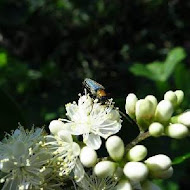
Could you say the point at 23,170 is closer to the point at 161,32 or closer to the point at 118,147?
the point at 118,147

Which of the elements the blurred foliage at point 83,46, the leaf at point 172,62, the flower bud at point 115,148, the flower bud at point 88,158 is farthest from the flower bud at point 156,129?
the leaf at point 172,62

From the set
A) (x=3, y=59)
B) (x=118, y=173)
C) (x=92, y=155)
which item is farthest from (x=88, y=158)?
(x=3, y=59)

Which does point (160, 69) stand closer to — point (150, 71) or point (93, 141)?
point (150, 71)

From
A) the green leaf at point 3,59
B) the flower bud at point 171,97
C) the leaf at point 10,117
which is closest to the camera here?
the flower bud at point 171,97

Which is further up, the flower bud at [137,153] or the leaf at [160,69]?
the leaf at [160,69]

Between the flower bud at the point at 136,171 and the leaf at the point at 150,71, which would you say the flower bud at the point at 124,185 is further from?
the leaf at the point at 150,71

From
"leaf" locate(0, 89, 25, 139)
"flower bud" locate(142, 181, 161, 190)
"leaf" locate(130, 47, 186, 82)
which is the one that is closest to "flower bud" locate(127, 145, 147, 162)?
"flower bud" locate(142, 181, 161, 190)

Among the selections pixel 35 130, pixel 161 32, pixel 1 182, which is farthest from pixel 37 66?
pixel 1 182
